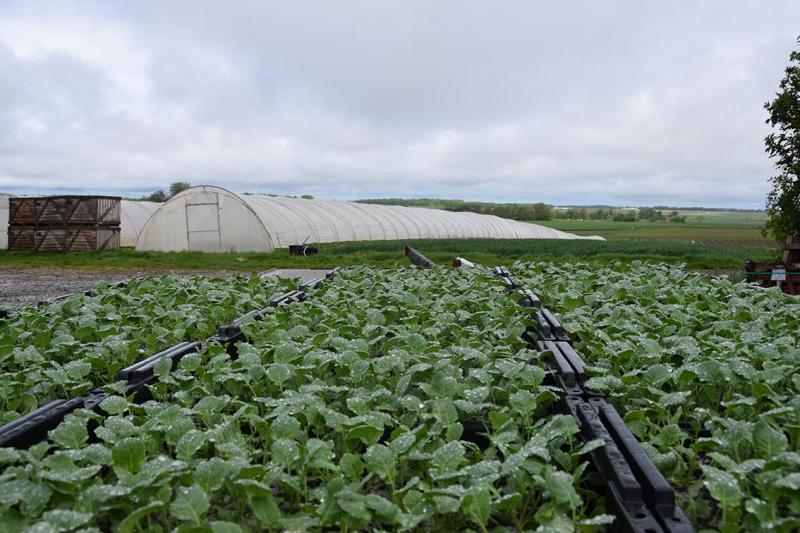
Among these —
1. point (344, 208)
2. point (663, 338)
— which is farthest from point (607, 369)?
point (344, 208)

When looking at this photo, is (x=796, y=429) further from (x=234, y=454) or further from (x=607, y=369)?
(x=234, y=454)

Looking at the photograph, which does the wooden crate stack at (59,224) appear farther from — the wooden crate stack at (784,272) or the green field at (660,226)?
the green field at (660,226)

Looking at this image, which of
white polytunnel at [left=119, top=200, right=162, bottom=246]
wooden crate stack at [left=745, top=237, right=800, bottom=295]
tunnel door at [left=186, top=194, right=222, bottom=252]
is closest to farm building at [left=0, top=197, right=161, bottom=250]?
white polytunnel at [left=119, top=200, right=162, bottom=246]

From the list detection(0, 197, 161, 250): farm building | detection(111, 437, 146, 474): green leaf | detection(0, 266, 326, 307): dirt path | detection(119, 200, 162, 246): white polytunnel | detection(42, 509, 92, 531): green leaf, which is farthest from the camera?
detection(119, 200, 162, 246): white polytunnel

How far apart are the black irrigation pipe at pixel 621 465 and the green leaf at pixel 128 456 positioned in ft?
4.27

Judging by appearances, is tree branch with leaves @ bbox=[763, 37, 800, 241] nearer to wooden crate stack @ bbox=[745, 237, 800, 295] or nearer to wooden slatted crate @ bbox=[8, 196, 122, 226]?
wooden crate stack @ bbox=[745, 237, 800, 295]

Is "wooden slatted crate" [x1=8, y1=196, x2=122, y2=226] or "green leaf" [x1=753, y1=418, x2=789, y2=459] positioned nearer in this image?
"green leaf" [x1=753, y1=418, x2=789, y2=459]

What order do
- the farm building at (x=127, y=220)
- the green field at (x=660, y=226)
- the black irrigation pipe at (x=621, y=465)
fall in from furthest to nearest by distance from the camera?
the green field at (x=660, y=226) → the farm building at (x=127, y=220) → the black irrigation pipe at (x=621, y=465)

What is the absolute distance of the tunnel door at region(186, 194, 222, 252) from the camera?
1748cm

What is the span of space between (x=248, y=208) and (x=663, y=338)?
15567 millimetres

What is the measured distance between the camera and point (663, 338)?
3.34m

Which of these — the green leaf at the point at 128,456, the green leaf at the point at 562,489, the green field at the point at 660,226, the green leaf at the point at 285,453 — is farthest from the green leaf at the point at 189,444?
the green field at the point at 660,226

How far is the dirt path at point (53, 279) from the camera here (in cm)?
944

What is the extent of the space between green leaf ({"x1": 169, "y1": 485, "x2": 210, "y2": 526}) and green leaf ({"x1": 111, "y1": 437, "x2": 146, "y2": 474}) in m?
0.24
